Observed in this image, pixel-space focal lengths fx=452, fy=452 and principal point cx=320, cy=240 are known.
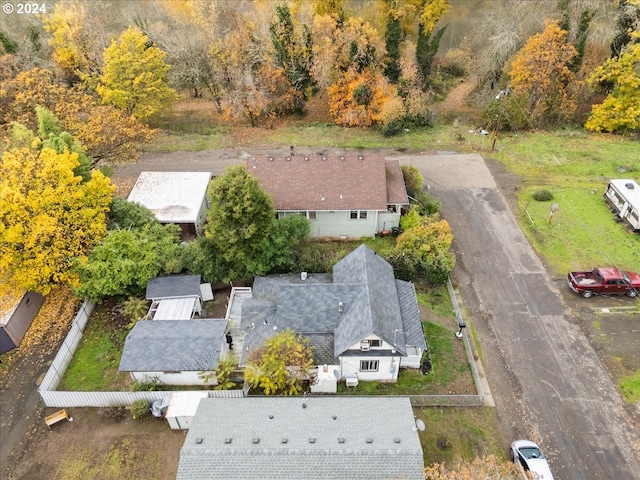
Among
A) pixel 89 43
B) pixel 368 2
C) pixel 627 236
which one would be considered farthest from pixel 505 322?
pixel 89 43

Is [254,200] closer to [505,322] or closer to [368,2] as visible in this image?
[505,322]

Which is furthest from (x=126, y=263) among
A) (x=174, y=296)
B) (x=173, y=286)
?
(x=174, y=296)

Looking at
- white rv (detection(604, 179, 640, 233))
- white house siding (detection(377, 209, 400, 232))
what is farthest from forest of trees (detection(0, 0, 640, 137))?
white house siding (detection(377, 209, 400, 232))

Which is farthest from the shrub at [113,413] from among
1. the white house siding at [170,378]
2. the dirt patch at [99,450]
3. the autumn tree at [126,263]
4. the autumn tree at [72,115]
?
the autumn tree at [72,115]

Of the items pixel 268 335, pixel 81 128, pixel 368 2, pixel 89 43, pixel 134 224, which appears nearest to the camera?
pixel 268 335

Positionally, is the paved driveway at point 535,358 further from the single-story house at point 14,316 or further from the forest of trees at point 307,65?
the single-story house at point 14,316
